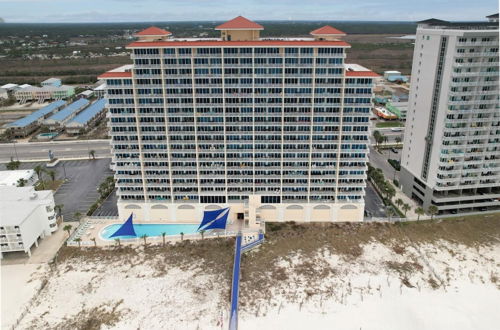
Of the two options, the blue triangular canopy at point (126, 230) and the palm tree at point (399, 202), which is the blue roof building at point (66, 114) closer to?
the blue triangular canopy at point (126, 230)

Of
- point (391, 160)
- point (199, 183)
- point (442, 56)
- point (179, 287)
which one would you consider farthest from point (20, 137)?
point (442, 56)

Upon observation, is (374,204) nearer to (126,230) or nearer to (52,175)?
(126,230)

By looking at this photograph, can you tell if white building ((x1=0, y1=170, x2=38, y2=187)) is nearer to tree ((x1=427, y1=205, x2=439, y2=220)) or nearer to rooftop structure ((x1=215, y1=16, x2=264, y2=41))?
rooftop structure ((x1=215, y1=16, x2=264, y2=41))

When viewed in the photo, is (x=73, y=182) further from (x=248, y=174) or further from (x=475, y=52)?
(x=475, y=52)

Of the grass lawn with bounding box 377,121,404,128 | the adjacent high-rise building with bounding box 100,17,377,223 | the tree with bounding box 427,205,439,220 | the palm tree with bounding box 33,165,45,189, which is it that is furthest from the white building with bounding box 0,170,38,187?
the grass lawn with bounding box 377,121,404,128

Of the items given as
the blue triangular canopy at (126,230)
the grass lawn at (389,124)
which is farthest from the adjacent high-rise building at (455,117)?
the grass lawn at (389,124)

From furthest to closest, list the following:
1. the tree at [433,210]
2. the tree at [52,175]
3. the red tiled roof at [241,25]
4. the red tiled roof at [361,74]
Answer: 1. the tree at [52,175]
2. the tree at [433,210]
3. the red tiled roof at [241,25]
4. the red tiled roof at [361,74]

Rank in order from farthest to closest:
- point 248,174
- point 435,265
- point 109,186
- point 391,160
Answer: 1. point 391,160
2. point 109,186
3. point 248,174
4. point 435,265
